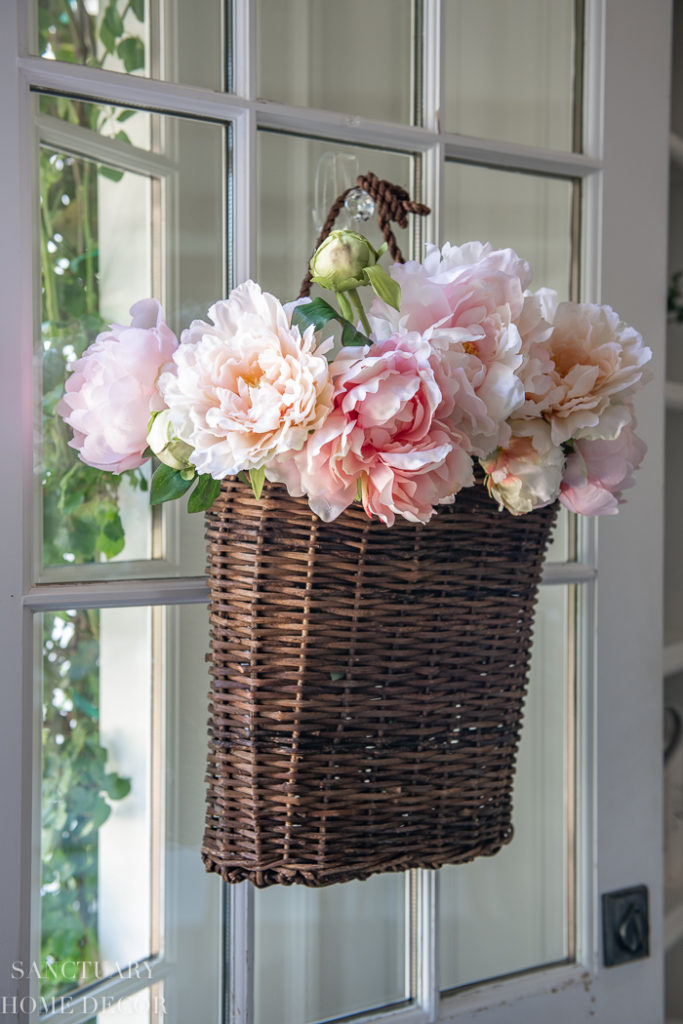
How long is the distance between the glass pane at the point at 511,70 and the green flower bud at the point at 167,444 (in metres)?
0.59

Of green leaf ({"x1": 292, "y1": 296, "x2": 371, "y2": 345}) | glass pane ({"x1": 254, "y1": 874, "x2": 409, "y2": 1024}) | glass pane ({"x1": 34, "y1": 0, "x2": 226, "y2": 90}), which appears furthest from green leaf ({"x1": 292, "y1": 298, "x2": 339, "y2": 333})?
glass pane ({"x1": 254, "y1": 874, "x2": 409, "y2": 1024})

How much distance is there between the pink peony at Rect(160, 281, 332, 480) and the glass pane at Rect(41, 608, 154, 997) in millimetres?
331

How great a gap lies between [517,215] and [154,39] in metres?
0.46

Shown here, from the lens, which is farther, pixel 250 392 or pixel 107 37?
pixel 107 37

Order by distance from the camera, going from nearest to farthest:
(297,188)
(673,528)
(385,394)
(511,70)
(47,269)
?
(385,394), (47,269), (297,188), (511,70), (673,528)

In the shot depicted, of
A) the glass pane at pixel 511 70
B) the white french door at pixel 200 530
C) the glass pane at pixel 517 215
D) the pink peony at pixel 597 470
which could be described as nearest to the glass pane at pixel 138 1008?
the white french door at pixel 200 530

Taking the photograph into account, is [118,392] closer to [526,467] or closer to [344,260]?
[344,260]

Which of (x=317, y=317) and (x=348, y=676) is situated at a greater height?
(x=317, y=317)

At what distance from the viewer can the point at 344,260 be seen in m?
0.62

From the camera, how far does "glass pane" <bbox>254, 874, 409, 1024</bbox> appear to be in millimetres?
917

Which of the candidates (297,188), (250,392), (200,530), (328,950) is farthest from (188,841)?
(297,188)

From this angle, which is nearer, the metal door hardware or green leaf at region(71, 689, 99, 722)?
green leaf at region(71, 689, 99, 722)

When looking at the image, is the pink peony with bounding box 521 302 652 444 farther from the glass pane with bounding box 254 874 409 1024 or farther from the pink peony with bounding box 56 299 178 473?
the glass pane with bounding box 254 874 409 1024

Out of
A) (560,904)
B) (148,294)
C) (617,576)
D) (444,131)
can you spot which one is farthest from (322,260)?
(560,904)
